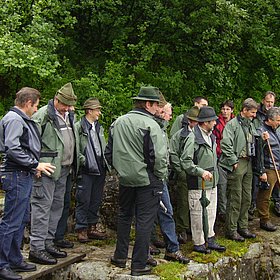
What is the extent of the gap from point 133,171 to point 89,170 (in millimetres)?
1371

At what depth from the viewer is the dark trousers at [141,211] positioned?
548 cm

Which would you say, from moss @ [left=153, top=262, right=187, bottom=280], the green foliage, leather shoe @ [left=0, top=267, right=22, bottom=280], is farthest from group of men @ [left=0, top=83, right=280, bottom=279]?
the green foliage

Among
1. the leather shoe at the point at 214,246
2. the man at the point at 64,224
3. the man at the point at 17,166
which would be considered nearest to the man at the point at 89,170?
the man at the point at 64,224

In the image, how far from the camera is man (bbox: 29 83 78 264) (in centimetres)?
568

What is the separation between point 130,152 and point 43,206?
1.27 meters

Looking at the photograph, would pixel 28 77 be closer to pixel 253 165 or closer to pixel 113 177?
pixel 113 177

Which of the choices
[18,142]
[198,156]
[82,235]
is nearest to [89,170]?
[82,235]

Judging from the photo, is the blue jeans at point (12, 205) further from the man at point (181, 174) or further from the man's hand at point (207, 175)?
the man at point (181, 174)

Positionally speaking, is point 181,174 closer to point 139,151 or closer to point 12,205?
point 139,151

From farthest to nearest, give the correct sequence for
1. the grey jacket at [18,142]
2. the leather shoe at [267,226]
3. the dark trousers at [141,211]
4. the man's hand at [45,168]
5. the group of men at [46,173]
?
1. the leather shoe at [267,226]
2. the dark trousers at [141,211]
3. the man's hand at [45,168]
4. the group of men at [46,173]
5. the grey jacket at [18,142]

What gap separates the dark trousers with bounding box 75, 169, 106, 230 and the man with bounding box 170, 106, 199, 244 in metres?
1.05

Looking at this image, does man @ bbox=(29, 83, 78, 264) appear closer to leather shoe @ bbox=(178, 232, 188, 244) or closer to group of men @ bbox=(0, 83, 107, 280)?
group of men @ bbox=(0, 83, 107, 280)

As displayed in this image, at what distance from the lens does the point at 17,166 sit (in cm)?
503

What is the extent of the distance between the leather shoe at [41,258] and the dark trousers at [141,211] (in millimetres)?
928
